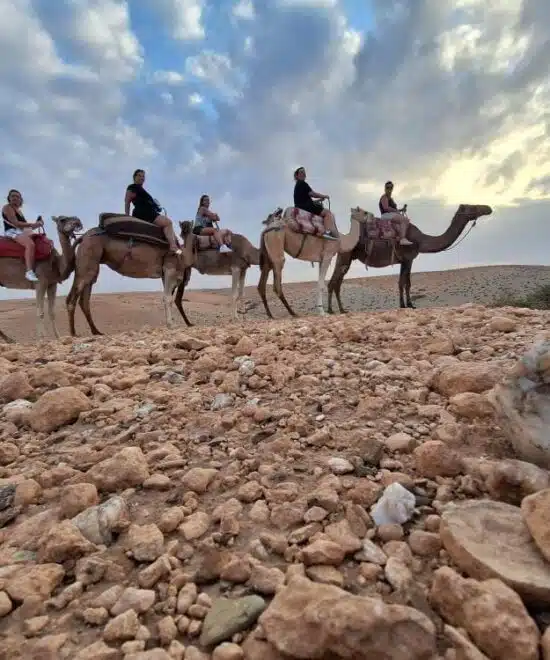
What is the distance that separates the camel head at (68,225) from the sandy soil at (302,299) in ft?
18.7

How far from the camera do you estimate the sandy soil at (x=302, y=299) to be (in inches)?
727

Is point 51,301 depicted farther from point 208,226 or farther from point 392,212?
point 392,212

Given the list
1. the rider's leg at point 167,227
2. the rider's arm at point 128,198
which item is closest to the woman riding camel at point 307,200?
the rider's leg at point 167,227

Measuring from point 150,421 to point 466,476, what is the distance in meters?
1.89

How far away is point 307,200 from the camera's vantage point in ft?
37.1

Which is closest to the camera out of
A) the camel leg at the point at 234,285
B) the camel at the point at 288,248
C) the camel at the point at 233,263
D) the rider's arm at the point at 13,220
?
the rider's arm at the point at 13,220

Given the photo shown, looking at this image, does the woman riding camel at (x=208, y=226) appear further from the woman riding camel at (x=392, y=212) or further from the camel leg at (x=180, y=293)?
the woman riding camel at (x=392, y=212)

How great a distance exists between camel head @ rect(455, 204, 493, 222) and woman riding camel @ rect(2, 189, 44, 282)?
33.9 ft

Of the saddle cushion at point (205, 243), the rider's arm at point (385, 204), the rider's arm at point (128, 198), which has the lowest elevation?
the saddle cushion at point (205, 243)

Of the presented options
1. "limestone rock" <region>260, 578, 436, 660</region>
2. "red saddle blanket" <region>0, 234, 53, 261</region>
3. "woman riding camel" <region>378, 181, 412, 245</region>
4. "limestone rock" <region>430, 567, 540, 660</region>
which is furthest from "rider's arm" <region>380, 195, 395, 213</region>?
"limestone rock" <region>260, 578, 436, 660</region>

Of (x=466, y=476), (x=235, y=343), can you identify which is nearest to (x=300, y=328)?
(x=235, y=343)

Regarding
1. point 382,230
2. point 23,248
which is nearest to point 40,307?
point 23,248

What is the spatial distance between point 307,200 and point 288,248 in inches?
47.3

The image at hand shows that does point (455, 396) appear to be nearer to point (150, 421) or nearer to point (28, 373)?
point (150, 421)
